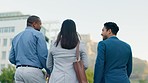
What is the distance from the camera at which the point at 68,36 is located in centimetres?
561

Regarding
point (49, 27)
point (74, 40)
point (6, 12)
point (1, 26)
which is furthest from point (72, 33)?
point (49, 27)

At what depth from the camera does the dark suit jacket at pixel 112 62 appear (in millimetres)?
5688

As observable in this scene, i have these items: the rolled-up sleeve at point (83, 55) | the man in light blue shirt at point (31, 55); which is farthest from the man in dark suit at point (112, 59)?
the man in light blue shirt at point (31, 55)

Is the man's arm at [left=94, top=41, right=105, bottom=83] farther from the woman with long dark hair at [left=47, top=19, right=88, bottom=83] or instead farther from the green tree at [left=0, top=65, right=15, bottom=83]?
the green tree at [left=0, top=65, right=15, bottom=83]

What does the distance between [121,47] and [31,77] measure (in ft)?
4.76

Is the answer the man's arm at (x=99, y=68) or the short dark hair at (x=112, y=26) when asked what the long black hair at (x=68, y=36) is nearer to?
the man's arm at (x=99, y=68)

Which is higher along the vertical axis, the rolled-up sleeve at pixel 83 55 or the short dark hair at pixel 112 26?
the short dark hair at pixel 112 26

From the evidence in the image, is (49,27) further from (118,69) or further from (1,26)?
(118,69)

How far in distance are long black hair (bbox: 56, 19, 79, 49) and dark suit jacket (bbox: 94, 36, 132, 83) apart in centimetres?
45

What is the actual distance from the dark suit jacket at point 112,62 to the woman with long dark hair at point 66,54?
24 cm

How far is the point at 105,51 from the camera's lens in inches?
229

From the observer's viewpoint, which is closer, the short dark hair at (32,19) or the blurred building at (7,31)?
the short dark hair at (32,19)

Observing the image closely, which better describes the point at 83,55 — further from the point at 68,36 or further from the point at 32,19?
the point at 32,19

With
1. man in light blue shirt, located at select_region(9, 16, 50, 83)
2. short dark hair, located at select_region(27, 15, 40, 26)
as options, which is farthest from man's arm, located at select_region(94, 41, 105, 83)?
short dark hair, located at select_region(27, 15, 40, 26)
